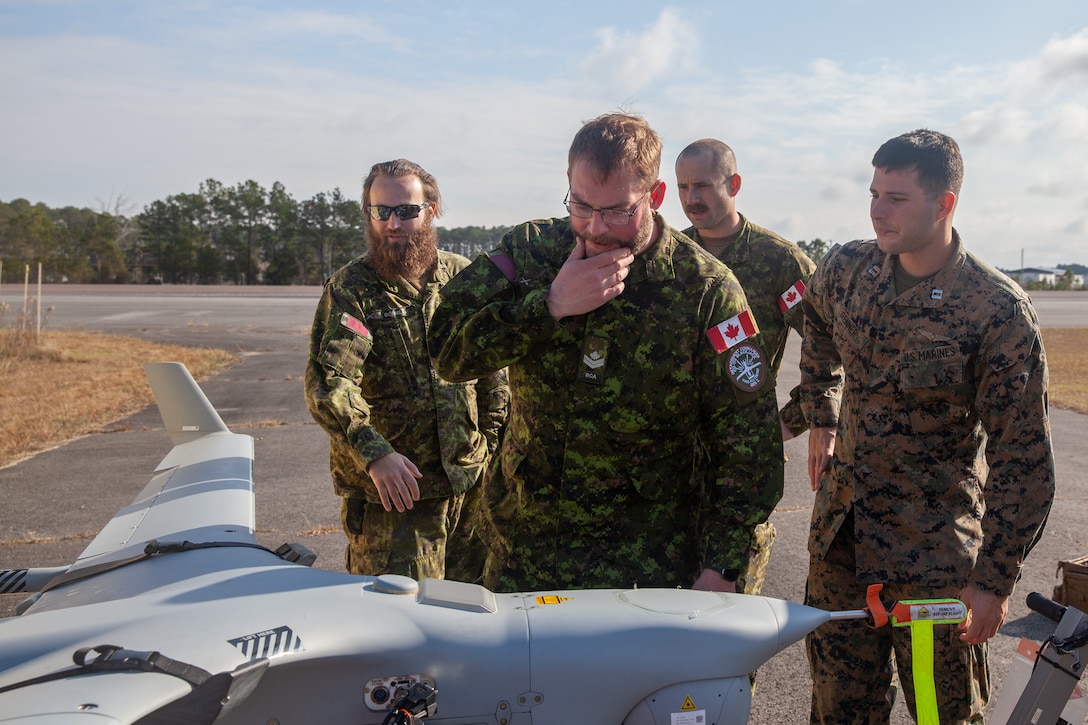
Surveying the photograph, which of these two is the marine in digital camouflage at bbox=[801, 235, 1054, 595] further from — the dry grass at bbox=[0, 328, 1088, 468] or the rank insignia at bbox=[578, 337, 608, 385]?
the dry grass at bbox=[0, 328, 1088, 468]

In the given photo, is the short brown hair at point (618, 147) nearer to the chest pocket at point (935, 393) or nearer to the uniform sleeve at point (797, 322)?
the chest pocket at point (935, 393)

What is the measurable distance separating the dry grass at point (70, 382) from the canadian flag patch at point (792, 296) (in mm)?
8454

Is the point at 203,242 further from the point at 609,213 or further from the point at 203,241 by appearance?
the point at 609,213

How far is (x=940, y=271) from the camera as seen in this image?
285cm

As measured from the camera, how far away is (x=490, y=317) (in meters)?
2.40

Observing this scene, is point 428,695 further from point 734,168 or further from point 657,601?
point 734,168

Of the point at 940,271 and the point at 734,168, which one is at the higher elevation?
the point at 734,168

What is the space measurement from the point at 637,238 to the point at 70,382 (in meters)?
13.7

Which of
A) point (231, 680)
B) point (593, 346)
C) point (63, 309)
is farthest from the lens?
point (63, 309)

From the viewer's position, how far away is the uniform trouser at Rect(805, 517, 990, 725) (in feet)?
9.30

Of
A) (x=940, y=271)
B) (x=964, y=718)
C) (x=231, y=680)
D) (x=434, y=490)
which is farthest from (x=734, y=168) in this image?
(x=231, y=680)

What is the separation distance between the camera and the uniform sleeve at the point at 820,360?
3.35 metres

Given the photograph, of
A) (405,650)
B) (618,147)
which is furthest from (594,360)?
(405,650)

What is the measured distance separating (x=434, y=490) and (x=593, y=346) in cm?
141
